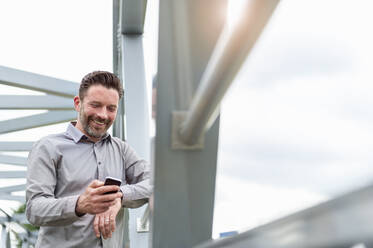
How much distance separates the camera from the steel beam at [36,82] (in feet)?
12.7

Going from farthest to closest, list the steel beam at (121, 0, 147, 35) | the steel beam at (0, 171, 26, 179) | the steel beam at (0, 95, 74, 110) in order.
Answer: the steel beam at (0, 171, 26, 179)
the steel beam at (0, 95, 74, 110)
the steel beam at (121, 0, 147, 35)

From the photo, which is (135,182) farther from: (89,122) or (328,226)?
(328,226)

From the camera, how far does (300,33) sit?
1.83ft

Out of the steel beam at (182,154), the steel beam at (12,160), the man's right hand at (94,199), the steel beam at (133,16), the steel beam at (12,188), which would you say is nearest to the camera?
the steel beam at (182,154)

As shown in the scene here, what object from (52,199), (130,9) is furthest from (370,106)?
(130,9)

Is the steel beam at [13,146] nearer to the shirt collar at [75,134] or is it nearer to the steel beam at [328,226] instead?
the shirt collar at [75,134]

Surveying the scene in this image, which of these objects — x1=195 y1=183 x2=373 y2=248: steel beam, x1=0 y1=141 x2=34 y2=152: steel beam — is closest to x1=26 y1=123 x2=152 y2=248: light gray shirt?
x1=195 y1=183 x2=373 y2=248: steel beam

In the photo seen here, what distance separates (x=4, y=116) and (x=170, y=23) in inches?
190

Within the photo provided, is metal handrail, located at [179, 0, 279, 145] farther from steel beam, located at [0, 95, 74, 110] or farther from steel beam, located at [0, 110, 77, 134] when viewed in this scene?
steel beam, located at [0, 110, 77, 134]

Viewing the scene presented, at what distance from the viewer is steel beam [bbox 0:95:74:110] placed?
432cm

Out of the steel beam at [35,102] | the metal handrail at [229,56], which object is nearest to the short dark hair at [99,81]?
the metal handrail at [229,56]

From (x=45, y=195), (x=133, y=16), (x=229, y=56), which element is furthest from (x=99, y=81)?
(x=133, y=16)

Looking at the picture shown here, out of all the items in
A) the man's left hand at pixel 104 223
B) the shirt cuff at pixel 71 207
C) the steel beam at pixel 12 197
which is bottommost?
the man's left hand at pixel 104 223

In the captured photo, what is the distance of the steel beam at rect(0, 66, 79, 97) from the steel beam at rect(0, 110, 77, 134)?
2.57 feet
